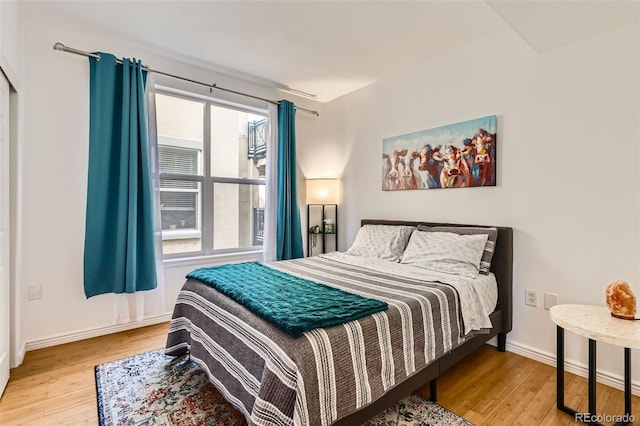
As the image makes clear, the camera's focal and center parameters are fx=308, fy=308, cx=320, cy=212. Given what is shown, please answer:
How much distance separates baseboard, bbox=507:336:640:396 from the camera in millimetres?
1941

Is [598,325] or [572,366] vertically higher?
[598,325]

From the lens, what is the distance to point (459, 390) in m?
1.93

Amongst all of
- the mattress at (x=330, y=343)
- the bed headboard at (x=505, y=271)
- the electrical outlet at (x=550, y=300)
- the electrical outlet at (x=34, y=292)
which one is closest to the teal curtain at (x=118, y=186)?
the electrical outlet at (x=34, y=292)

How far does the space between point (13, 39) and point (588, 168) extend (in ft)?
12.8

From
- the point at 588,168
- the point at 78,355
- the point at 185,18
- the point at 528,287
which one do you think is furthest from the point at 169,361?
the point at 588,168

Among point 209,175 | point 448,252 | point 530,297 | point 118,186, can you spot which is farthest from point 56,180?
point 530,297

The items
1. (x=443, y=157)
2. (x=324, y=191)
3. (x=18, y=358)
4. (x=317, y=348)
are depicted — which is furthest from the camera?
(x=324, y=191)

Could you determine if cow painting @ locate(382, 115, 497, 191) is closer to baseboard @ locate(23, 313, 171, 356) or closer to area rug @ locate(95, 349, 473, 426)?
area rug @ locate(95, 349, 473, 426)

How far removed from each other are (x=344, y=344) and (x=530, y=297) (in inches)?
72.2

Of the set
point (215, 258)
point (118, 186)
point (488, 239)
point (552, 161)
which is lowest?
point (215, 258)

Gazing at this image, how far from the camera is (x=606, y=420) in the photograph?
5.33ft

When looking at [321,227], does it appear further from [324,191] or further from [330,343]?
[330,343]

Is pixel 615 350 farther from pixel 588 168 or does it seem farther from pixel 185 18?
pixel 185 18

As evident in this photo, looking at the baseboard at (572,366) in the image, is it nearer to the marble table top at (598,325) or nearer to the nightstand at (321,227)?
the marble table top at (598,325)
